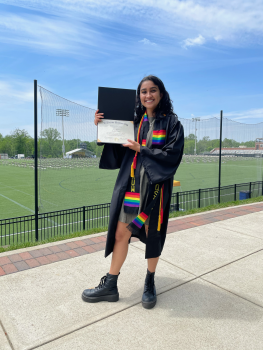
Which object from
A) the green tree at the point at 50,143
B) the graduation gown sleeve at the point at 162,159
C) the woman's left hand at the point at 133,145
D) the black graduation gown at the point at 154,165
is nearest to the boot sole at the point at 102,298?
the black graduation gown at the point at 154,165

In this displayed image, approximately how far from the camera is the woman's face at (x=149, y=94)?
86.6 inches

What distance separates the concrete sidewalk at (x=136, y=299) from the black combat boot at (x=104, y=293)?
0.15ft

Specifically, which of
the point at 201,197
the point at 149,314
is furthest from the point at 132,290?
the point at 201,197

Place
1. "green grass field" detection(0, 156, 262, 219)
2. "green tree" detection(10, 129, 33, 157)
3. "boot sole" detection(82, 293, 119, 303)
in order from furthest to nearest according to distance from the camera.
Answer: "green tree" detection(10, 129, 33, 157) < "green grass field" detection(0, 156, 262, 219) < "boot sole" detection(82, 293, 119, 303)

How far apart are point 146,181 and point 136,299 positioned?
40.7 inches

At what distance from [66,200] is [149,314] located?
3.64 metres

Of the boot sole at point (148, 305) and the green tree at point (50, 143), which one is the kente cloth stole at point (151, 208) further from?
the green tree at point (50, 143)

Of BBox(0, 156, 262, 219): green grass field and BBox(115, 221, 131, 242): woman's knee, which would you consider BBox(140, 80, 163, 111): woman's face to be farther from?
BBox(0, 156, 262, 219): green grass field

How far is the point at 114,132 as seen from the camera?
7.13 feet

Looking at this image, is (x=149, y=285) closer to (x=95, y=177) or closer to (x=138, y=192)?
(x=138, y=192)

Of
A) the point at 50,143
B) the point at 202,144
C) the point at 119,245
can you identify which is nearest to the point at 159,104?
the point at 119,245

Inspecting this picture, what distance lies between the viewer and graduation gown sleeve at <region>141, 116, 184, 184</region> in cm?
206

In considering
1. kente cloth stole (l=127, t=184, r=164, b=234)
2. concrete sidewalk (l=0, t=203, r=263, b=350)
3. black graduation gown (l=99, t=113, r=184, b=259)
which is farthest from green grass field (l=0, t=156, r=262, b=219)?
kente cloth stole (l=127, t=184, r=164, b=234)

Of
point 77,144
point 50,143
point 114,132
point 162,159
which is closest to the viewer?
point 162,159
